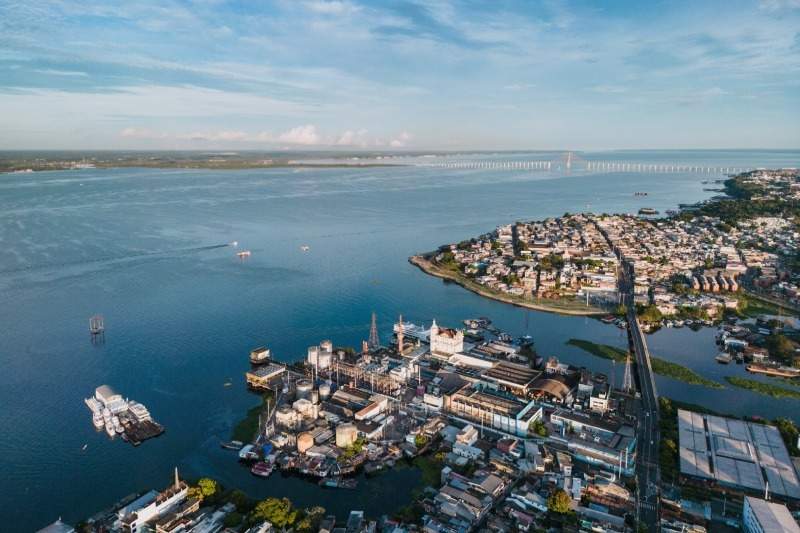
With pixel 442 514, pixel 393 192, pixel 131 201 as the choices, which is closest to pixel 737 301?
pixel 442 514

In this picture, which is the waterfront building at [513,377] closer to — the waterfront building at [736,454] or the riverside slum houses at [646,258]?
the waterfront building at [736,454]

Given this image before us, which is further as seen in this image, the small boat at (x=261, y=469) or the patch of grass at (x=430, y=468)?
the small boat at (x=261, y=469)

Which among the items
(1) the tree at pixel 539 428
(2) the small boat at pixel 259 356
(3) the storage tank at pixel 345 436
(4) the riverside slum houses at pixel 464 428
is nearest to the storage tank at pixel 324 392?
(4) the riverside slum houses at pixel 464 428

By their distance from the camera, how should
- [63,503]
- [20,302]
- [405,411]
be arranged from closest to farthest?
[63,503] < [405,411] < [20,302]

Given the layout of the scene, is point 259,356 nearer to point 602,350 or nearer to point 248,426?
point 248,426

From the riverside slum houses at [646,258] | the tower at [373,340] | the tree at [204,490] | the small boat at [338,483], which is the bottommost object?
the small boat at [338,483]

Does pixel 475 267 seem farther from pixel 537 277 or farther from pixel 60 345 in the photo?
pixel 60 345
